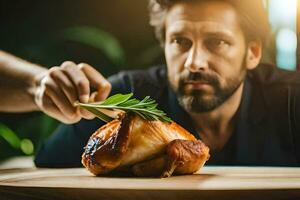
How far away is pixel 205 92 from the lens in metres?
2.56

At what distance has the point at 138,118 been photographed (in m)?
1.77

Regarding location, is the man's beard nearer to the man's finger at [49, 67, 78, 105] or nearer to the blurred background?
the blurred background

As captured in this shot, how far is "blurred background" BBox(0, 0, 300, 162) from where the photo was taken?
2676mm

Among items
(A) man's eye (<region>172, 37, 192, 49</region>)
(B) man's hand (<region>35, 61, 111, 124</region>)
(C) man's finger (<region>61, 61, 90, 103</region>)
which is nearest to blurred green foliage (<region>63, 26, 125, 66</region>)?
(A) man's eye (<region>172, 37, 192, 49</region>)

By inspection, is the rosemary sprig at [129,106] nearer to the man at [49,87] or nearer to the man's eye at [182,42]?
the man at [49,87]

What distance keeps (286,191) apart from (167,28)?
1.45m

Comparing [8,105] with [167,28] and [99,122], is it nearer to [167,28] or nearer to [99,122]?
[99,122]

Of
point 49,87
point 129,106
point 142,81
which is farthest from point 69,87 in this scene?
point 142,81

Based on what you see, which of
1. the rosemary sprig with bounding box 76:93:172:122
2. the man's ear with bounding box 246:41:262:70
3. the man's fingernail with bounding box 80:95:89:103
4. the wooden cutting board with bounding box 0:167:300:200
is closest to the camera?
the wooden cutting board with bounding box 0:167:300:200

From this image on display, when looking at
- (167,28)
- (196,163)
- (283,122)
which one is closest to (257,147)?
(283,122)

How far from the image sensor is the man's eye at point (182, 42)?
8.34 feet

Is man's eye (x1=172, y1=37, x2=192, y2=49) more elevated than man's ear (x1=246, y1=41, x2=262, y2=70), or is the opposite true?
man's eye (x1=172, y1=37, x2=192, y2=49)

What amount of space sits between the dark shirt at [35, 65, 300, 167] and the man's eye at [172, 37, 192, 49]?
157 mm

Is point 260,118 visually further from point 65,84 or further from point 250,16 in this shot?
point 65,84
